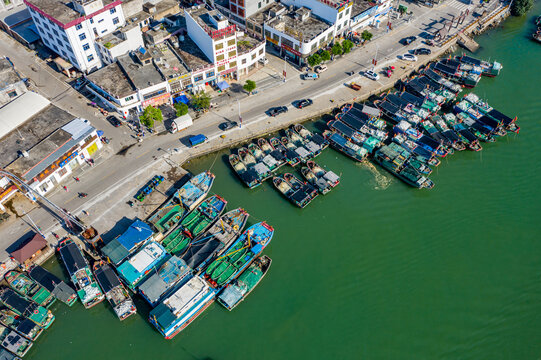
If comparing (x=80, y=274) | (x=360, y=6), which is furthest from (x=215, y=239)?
(x=360, y=6)

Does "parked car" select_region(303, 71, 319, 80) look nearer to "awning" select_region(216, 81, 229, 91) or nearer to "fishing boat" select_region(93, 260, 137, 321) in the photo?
"awning" select_region(216, 81, 229, 91)

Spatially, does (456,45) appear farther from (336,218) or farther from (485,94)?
(336,218)

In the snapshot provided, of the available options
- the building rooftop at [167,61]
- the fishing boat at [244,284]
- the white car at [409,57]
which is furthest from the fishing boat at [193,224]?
the white car at [409,57]

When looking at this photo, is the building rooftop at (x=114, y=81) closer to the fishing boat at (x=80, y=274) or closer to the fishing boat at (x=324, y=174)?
the fishing boat at (x=80, y=274)

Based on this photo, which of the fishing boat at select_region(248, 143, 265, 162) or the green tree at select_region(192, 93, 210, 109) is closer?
the fishing boat at select_region(248, 143, 265, 162)

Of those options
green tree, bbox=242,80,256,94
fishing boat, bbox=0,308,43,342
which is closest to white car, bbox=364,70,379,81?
green tree, bbox=242,80,256,94

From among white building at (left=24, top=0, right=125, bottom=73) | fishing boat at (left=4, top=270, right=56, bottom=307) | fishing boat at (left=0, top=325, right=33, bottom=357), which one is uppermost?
white building at (left=24, top=0, right=125, bottom=73)

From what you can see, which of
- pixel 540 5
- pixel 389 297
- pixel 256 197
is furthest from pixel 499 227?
pixel 540 5
